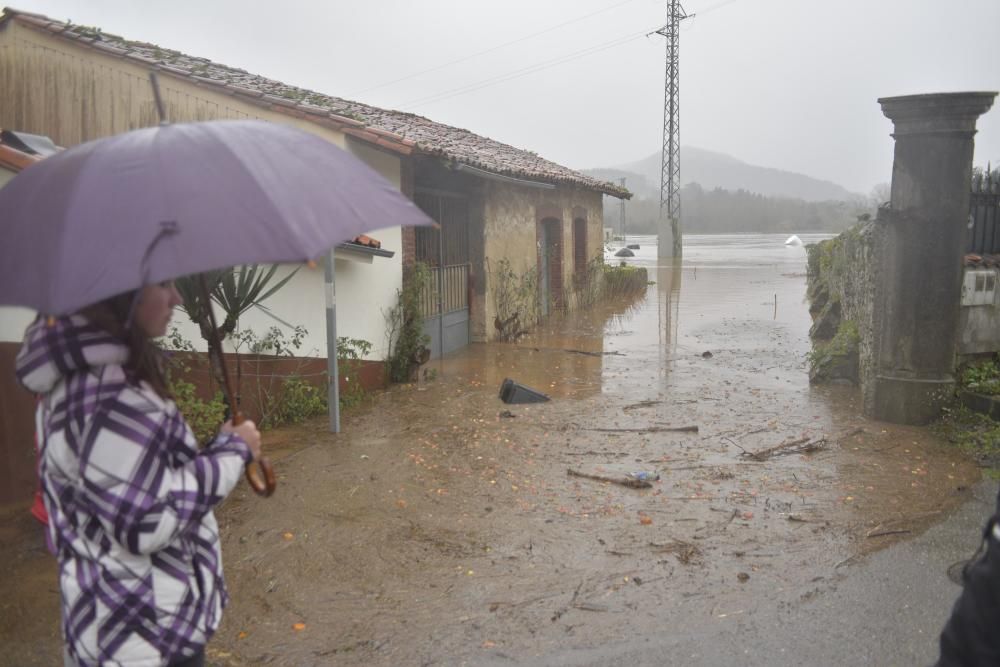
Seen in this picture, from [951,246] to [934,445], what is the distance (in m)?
1.74

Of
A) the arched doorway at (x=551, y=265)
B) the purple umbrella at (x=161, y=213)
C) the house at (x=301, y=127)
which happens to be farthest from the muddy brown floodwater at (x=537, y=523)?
the arched doorway at (x=551, y=265)

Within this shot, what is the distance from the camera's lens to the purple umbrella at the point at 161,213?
181 centimetres

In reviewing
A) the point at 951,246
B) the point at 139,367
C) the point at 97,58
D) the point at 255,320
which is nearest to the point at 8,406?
the point at 255,320

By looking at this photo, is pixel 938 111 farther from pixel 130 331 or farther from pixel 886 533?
pixel 130 331

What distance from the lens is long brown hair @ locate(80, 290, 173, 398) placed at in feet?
6.32

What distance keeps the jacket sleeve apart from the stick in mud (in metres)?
4.23

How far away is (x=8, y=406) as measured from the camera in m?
5.00

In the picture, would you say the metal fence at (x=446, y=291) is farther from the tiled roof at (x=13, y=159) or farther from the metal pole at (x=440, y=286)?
the tiled roof at (x=13, y=159)

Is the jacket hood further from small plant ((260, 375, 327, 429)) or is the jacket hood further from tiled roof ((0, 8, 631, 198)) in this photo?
tiled roof ((0, 8, 631, 198))

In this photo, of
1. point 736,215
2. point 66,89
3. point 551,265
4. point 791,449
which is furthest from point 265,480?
point 736,215

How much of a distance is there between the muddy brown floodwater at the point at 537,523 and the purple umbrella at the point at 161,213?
7.52 feet

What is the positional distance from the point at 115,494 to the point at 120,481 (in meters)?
0.03

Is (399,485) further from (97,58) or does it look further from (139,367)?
(97,58)

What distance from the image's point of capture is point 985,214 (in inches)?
305
